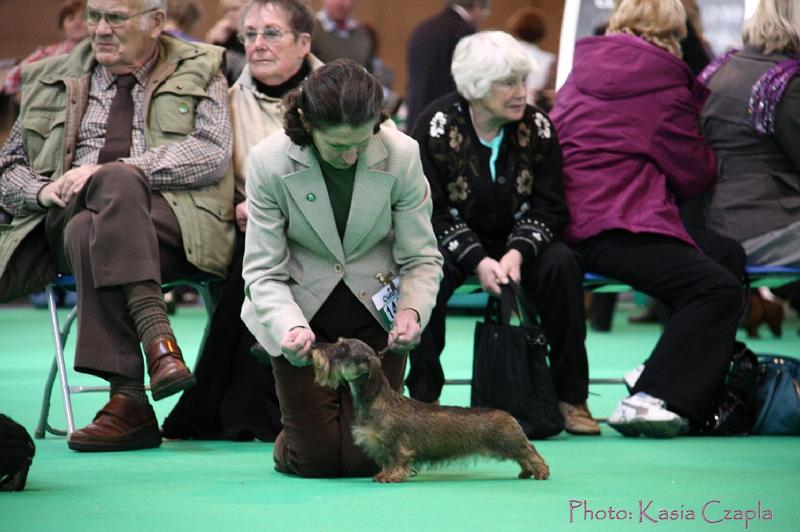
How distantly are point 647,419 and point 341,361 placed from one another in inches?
62.4

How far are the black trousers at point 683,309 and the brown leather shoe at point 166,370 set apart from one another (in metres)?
1.65

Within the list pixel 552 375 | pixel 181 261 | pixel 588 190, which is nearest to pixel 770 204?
pixel 588 190

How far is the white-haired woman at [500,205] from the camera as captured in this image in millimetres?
4828

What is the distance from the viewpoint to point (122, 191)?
4336 millimetres

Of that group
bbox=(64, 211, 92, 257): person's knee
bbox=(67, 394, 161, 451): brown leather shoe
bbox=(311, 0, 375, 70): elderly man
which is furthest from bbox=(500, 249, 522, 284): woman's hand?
bbox=(311, 0, 375, 70): elderly man

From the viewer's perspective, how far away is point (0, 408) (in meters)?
5.30

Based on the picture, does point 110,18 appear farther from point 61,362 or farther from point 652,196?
point 652,196

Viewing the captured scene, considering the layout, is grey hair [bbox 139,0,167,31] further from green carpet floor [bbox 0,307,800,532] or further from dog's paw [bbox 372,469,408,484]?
dog's paw [bbox 372,469,408,484]

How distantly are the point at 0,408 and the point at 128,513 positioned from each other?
228cm

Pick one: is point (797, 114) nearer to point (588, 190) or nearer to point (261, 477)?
point (588, 190)

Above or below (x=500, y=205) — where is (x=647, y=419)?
below

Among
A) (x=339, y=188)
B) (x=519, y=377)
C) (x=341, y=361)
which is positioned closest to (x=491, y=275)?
(x=519, y=377)

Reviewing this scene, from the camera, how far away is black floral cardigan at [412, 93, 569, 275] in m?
4.86

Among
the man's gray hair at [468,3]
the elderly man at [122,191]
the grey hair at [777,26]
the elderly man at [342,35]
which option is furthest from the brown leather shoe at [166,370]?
the elderly man at [342,35]
